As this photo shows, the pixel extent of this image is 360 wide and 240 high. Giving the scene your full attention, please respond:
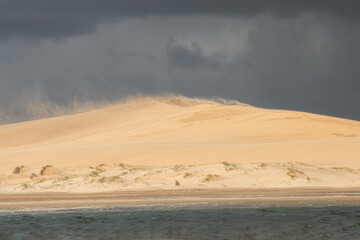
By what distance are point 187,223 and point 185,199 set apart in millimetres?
3294

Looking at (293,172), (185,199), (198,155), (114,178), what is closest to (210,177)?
(293,172)

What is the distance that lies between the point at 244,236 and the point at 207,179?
8.38m

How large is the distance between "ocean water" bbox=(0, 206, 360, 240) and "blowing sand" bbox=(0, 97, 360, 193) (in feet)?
15.3

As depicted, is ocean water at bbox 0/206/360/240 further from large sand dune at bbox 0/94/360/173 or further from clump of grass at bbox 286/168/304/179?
large sand dune at bbox 0/94/360/173

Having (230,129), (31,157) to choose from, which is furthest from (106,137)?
(31,157)

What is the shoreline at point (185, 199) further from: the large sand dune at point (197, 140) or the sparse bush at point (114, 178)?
the large sand dune at point (197, 140)

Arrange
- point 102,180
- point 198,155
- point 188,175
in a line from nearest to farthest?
point 102,180 → point 188,175 → point 198,155

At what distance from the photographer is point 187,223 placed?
50.1ft

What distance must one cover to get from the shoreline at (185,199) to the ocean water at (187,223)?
1.96 ft

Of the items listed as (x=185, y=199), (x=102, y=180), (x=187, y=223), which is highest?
(x=102, y=180)

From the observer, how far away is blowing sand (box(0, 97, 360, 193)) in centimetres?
2227

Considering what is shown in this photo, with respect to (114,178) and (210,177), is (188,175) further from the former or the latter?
(114,178)

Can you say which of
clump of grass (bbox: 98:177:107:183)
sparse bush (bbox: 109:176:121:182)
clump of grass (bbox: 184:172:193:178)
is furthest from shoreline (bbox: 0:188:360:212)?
clump of grass (bbox: 184:172:193:178)

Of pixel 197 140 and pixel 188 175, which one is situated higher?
pixel 197 140
